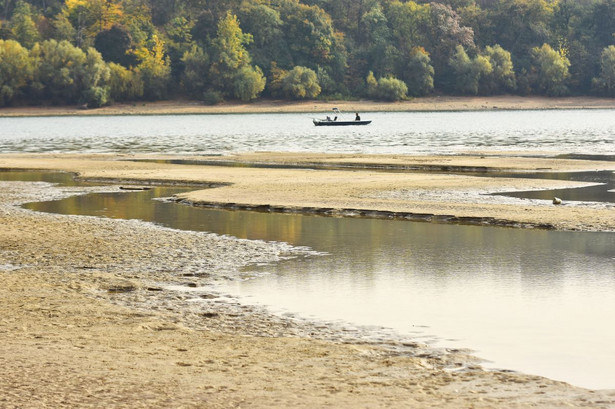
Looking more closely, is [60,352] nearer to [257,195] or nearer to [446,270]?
[446,270]

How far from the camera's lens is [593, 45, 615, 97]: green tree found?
156375 millimetres

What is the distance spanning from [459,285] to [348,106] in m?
140

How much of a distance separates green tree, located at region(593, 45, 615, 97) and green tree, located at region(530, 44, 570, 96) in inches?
205

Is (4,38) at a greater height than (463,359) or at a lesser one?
greater

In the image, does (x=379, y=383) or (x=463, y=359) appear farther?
(x=463, y=359)

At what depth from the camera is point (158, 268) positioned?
19406 mm

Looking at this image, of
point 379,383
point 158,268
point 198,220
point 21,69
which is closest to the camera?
point 379,383

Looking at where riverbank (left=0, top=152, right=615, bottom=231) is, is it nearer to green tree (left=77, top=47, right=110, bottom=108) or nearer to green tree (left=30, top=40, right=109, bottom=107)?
green tree (left=77, top=47, right=110, bottom=108)

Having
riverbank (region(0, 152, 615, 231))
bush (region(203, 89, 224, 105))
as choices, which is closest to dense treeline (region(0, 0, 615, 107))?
bush (region(203, 89, 224, 105))

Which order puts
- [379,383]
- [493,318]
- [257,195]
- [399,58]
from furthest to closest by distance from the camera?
[399,58]
[257,195]
[493,318]
[379,383]

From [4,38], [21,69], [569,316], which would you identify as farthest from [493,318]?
[4,38]

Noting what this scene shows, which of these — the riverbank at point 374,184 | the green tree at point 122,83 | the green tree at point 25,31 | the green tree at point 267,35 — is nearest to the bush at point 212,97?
the green tree at point 122,83

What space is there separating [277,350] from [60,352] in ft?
9.04

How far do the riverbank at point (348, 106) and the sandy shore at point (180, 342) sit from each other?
124328 mm
